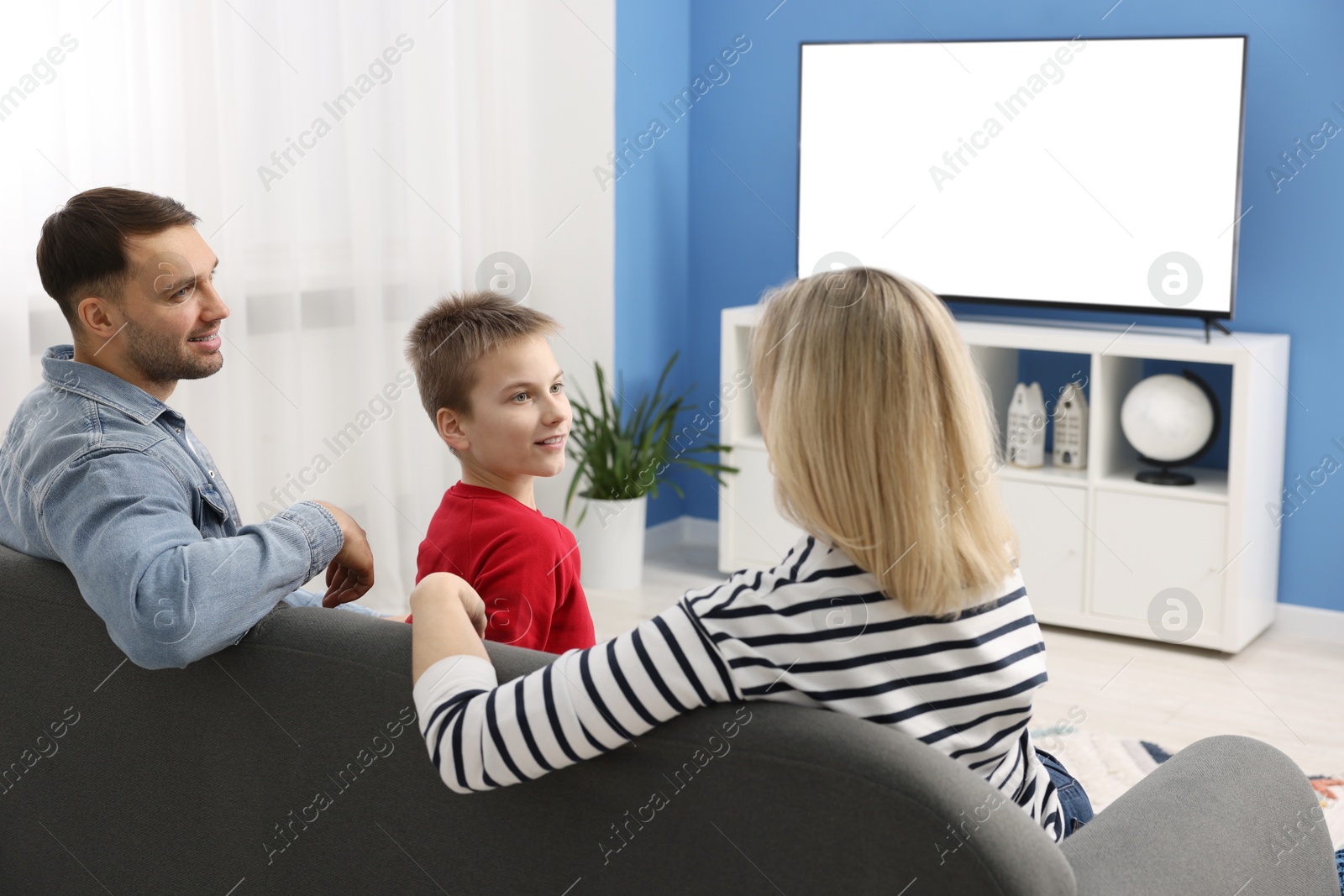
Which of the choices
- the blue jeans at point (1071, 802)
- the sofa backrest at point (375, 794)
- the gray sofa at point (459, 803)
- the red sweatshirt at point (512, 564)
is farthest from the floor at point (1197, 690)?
the sofa backrest at point (375, 794)

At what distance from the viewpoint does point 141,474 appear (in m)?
1.33

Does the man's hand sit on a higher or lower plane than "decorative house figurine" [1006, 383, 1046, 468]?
lower

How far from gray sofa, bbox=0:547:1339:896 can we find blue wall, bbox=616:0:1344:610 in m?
2.36

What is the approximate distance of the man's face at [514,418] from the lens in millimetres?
1659

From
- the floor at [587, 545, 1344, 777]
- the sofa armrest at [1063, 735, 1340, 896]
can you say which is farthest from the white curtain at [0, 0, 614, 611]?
the sofa armrest at [1063, 735, 1340, 896]

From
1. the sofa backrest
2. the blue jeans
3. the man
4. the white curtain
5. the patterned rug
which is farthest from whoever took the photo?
the white curtain

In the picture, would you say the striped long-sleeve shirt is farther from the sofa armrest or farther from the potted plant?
the potted plant

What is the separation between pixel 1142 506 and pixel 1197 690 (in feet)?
1.67

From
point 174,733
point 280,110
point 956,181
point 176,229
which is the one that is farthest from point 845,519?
point 956,181

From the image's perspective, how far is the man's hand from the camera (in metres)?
1.52

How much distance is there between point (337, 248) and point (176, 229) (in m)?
1.86

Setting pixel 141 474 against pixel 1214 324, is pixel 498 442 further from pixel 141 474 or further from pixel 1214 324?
pixel 1214 324

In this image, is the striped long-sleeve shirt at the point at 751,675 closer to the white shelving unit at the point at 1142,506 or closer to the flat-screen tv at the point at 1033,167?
the white shelving unit at the point at 1142,506

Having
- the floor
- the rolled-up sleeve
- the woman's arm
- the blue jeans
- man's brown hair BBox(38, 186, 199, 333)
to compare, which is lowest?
the floor
